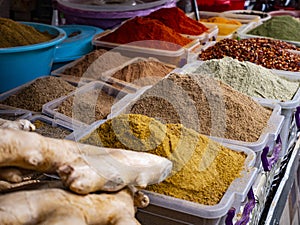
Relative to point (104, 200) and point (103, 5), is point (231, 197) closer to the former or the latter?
point (104, 200)

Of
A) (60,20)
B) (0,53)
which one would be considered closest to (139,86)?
(0,53)

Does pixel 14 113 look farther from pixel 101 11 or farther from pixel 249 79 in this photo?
pixel 101 11

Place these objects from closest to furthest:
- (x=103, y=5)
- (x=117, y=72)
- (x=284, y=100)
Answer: (x=284, y=100)
(x=117, y=72)
(x=103, y=5)

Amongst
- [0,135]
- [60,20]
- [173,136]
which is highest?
[0,135]

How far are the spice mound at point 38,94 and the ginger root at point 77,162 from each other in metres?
0.75

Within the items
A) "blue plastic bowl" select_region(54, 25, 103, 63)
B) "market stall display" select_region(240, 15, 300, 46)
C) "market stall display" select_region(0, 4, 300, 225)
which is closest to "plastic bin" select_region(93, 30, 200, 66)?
"market stall display" select_region(0, 4, 300, 225)

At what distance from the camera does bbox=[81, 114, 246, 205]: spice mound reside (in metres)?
0.92

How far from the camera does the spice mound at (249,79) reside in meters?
1.46

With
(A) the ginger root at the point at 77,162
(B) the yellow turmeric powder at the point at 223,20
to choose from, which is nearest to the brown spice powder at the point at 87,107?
(A) the ginger root at the point at 77,162

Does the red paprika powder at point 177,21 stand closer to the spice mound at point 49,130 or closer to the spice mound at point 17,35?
the spice mound at point 17,35

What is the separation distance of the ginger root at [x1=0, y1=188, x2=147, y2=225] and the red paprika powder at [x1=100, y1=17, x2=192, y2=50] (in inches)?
49.6

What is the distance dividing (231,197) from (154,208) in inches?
6.0

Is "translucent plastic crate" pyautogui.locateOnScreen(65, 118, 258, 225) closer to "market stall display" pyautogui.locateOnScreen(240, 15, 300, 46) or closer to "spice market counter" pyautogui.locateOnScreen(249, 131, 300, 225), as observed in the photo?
"spice market counter" pyautogui.locateOnScreen(249, 131, 300, 225)

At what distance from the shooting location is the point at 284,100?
1473mm
